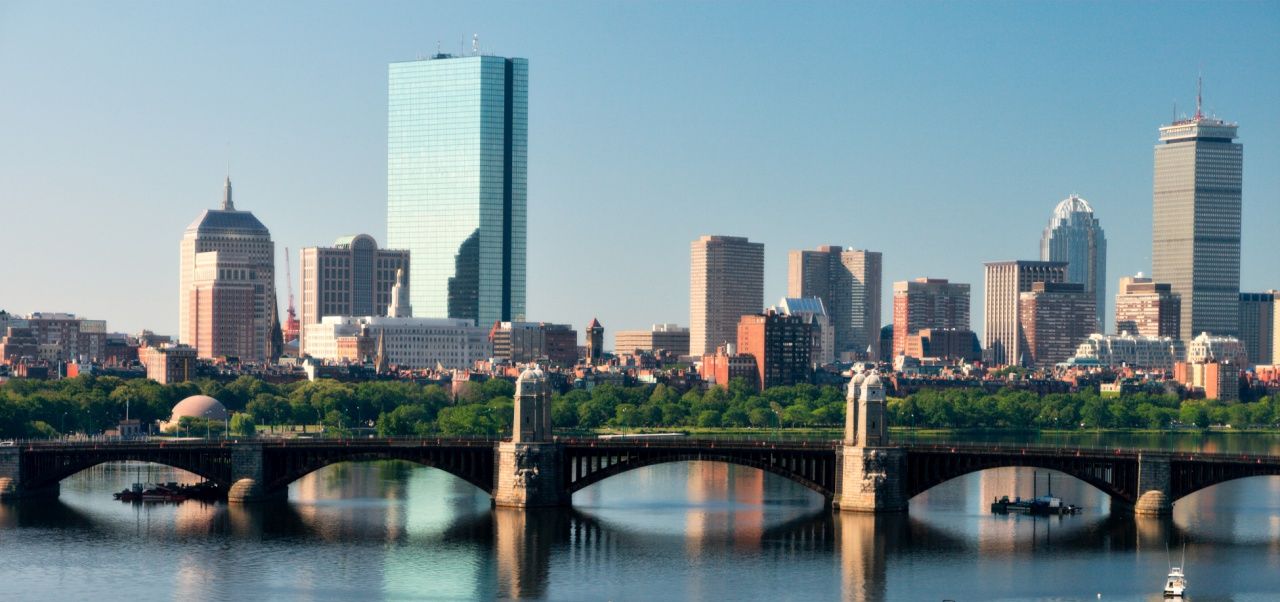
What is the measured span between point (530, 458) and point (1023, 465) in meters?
33.9

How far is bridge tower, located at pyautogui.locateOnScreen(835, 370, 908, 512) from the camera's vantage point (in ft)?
470

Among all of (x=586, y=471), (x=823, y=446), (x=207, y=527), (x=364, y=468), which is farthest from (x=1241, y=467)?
(x=364, y=468)

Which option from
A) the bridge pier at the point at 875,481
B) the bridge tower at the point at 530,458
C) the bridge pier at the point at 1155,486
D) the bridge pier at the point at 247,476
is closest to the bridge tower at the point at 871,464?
the bridge pier at the point at 875,481

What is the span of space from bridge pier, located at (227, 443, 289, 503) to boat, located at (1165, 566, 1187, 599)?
221ft

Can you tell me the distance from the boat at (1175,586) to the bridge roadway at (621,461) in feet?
107

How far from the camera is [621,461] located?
494ft

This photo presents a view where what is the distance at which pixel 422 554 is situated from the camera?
406 ft

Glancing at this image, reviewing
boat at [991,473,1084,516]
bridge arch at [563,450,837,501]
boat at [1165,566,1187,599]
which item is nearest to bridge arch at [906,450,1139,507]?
boat at [991,473,1084,516]

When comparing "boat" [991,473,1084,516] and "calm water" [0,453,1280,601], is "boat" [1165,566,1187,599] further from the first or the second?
"boat" [991,473,1084,516]

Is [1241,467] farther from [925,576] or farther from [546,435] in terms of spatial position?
[546,435]

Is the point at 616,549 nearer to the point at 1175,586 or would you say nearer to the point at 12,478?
the point at 1175,586

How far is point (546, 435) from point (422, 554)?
25.3m

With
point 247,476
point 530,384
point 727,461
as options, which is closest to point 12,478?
point 247,476

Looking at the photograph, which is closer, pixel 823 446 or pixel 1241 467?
pixel 1241 467
